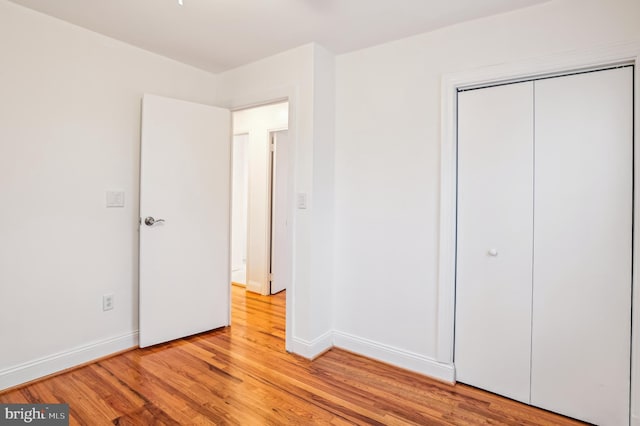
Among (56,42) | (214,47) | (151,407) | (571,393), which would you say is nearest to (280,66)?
(214,47)

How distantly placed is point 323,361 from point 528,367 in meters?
1.38

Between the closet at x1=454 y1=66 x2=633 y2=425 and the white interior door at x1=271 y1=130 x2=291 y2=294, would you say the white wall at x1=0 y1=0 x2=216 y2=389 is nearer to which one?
the white interior door at x1=271 y1=130 x2=291 y2=294

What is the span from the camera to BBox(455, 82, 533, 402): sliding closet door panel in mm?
2158

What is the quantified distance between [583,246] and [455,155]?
3.01 ft

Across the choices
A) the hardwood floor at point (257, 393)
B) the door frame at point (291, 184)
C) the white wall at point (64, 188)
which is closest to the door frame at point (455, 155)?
the hardwood floor at point (257, 393)

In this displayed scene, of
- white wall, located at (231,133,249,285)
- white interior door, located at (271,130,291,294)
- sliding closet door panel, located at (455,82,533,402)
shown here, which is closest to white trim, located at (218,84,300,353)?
sliding closet door panel, located at (455,82,533,402)

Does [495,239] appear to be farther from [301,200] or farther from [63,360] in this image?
[63,360]

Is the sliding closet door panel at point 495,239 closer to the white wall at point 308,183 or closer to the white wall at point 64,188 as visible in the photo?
the white wall at point 308,183

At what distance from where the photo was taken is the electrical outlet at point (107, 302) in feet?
8.80

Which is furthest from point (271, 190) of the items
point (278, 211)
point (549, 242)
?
point (549, 242)

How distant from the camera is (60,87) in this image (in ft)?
7.93

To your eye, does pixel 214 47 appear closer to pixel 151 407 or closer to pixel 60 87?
pixel 60 87

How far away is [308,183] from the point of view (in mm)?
2725

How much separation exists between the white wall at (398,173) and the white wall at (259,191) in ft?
5.57
